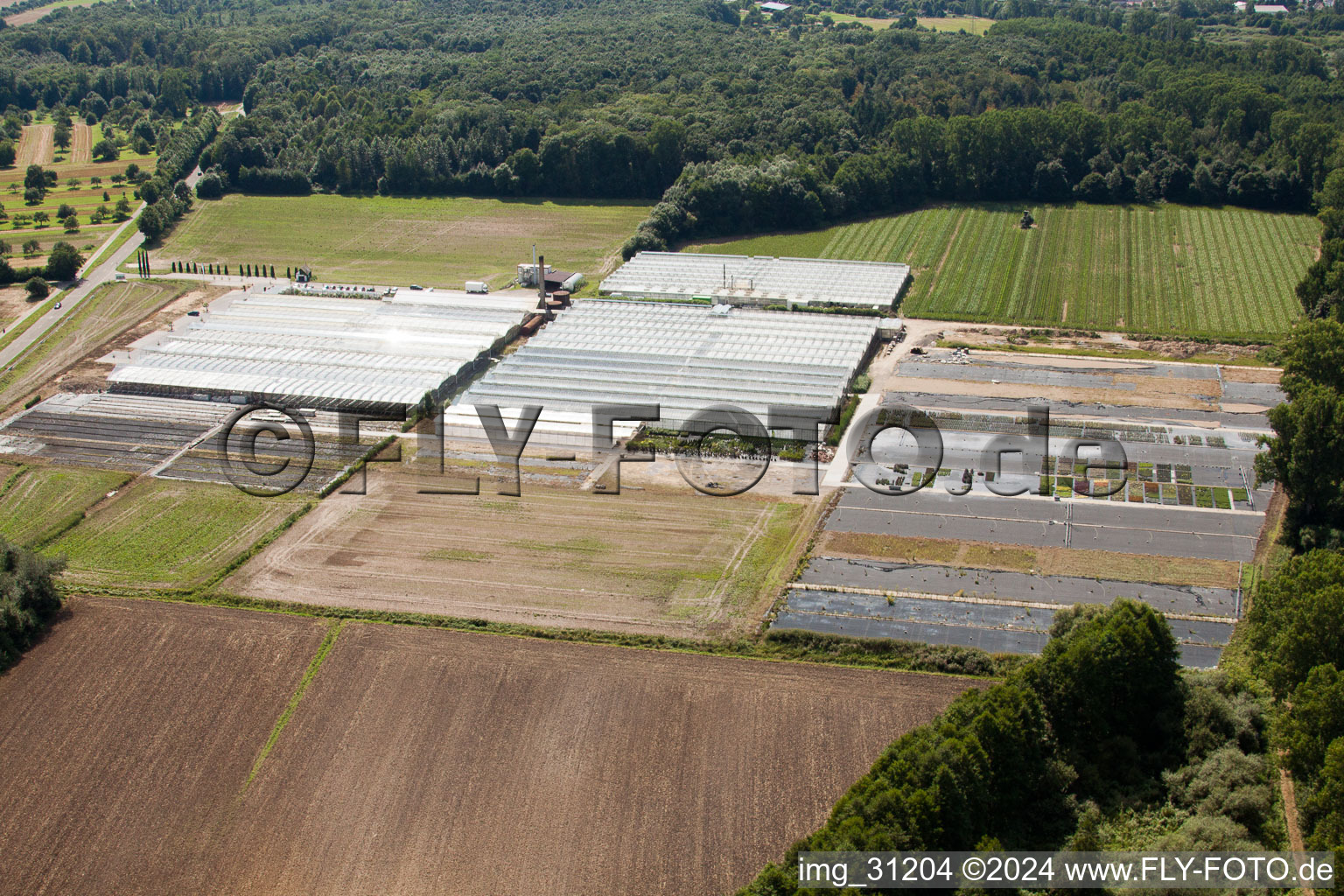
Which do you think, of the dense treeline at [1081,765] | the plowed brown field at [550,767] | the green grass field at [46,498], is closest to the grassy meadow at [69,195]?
the green grass field at [46,498]

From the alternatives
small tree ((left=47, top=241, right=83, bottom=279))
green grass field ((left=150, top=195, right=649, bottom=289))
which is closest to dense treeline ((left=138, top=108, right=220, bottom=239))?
green grass field ((left=150, top=195, right=649, bottom=289))

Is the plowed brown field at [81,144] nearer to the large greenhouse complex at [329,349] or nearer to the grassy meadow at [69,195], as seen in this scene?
the grassy meadow at [69,195]

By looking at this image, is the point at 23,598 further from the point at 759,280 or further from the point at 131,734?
the point at 759,280

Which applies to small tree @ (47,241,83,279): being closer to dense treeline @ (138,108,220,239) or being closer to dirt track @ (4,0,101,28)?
dense treeline @ (138,108,220,239)

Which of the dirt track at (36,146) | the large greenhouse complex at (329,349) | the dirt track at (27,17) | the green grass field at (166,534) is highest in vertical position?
the dirt track at (27,17)

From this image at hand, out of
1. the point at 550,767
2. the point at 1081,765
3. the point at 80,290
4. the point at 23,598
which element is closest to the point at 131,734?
the point at 23,598

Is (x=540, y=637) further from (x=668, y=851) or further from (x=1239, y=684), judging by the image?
(x=1239, y=684)
